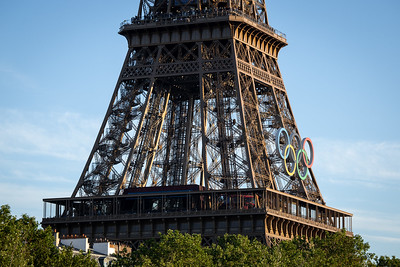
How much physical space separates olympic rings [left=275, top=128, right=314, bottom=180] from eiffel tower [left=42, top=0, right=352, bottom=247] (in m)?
0.15

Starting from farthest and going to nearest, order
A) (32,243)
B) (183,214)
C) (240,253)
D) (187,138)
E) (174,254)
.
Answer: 1. (187,138)
2. (183,214)
3. (240,253)
4. (174,254)
5. (32,243)

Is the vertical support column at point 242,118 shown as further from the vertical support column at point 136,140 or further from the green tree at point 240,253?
the green tree at point 240,253

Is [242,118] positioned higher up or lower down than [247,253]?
higher up

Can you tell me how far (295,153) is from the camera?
5404 inches

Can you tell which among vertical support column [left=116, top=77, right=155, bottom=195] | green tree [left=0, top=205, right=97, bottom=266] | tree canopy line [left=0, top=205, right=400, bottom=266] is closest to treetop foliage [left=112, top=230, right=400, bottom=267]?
tree canopy line [left=0, top=205, right=400, bottom=266]

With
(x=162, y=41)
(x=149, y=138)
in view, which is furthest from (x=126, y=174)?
(x=162, y=41)

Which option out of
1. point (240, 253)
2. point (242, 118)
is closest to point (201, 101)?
point (242, 118)

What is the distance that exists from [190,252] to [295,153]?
30.5 m

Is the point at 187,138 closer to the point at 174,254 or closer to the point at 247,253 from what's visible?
the point at 247,253

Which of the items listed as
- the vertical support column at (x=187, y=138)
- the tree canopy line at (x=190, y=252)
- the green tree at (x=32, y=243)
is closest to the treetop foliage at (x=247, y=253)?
the tree canopy line at (x=190, y=252)

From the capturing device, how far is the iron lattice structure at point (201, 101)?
134 meters

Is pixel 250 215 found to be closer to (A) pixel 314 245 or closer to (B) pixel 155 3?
(A) pixel 314 245

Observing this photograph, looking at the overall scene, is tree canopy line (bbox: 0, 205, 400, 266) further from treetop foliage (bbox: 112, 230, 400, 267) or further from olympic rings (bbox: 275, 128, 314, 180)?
olympic rings (bbox: 275, 128, 314, 180)

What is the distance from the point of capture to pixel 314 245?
124m
